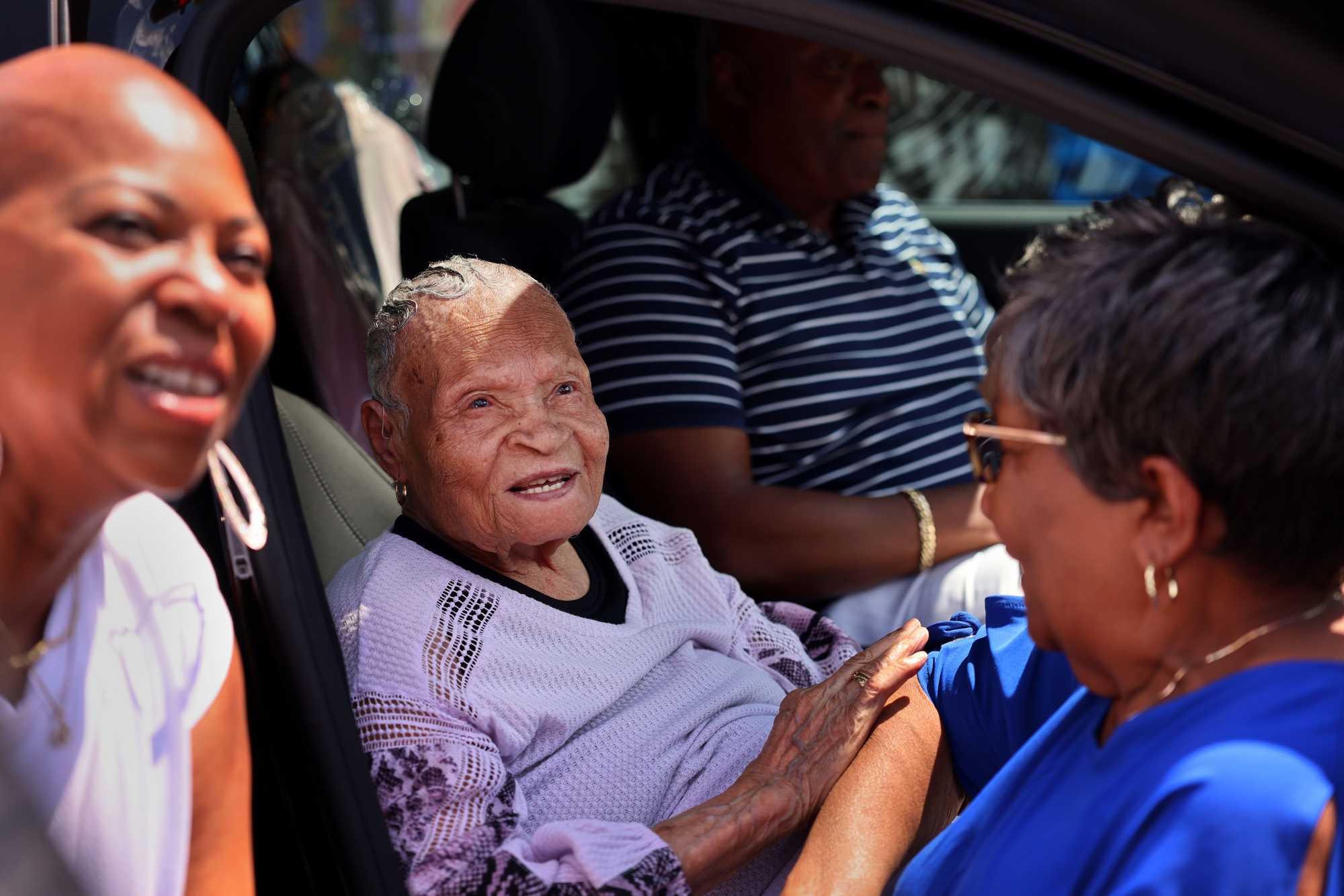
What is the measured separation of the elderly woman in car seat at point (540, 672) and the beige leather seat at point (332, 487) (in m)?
0.21

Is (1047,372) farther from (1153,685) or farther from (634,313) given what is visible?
(634,313)

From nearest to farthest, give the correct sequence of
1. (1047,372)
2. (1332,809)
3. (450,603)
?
(1332,809)
(1047,372)
(450,603)

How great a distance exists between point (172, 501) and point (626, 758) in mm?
612

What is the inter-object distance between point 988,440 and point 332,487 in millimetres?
1009

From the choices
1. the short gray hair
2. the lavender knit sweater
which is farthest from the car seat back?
the lavender knit sweater

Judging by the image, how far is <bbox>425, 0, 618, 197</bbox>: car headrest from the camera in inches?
94.3

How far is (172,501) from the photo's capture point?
1.28 m

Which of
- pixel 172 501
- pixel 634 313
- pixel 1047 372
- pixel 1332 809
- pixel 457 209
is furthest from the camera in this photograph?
pixel 457 209

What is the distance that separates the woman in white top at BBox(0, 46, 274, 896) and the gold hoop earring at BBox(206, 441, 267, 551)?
10 cm

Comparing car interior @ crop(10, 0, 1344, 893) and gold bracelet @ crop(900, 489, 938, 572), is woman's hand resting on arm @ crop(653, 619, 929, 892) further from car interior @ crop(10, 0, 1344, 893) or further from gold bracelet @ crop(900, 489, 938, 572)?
gold bracelet @ crop(900, 489, 938, 572)

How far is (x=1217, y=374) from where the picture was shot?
1047 millimetres

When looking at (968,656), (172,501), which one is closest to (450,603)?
(172,501)

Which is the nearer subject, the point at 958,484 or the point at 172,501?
the point at 172,501

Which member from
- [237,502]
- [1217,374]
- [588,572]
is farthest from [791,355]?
[1217,374]
